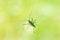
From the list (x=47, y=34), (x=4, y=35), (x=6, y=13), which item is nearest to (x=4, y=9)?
(x=6, y=13)

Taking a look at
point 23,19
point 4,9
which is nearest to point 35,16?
point 23,19

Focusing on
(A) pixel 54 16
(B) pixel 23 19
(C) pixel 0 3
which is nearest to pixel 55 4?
(A) pixel 54 16

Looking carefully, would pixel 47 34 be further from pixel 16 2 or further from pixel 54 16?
pixel 16 2

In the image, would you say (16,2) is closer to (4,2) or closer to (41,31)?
(4,2)

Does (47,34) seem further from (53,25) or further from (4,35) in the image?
(4,35)

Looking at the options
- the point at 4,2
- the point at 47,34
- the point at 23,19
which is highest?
the point at 4,2

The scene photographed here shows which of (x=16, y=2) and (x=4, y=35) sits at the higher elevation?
(x=16, y=2)

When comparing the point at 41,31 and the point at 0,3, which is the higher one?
the point at 0,3

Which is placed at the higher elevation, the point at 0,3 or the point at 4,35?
the point at 0,3

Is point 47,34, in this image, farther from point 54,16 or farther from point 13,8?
point 13,8
